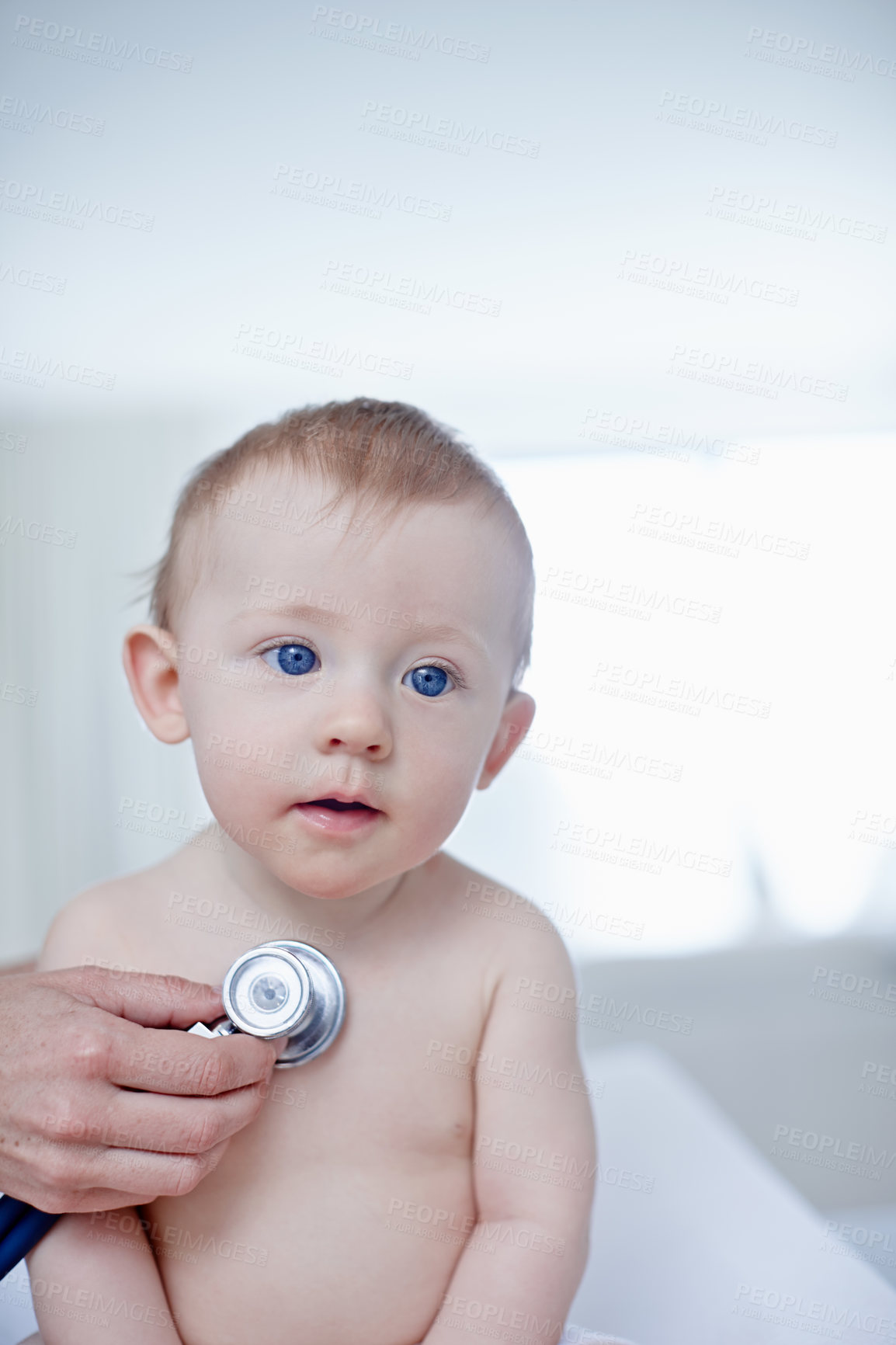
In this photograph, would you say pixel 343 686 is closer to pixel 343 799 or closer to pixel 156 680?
pixel 343 799

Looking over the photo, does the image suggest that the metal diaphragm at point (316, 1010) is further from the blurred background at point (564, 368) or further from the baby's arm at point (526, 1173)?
the blurred background at point (564, 368)

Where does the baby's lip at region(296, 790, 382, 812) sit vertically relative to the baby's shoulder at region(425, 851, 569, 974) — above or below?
above

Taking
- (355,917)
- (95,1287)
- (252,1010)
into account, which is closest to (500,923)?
(355,917)

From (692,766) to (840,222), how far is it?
0.58 m

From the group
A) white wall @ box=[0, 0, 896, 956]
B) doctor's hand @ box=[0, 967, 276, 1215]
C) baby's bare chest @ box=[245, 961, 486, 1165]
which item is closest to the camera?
doctor's hand @ box=[0, 967, 276, 1215]

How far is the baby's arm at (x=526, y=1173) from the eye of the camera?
0.63 metres

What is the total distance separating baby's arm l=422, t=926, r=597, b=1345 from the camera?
626 millimetres

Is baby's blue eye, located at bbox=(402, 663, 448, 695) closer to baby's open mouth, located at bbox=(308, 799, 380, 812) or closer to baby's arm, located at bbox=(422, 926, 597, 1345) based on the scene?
baby's open mouth, located at bbox=(308, 799, 380, 812)

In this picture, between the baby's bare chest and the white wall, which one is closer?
the baby's bare chest

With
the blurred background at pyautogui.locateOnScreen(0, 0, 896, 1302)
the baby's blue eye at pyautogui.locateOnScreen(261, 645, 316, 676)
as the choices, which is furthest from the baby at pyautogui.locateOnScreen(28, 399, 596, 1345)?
the blurred background at pyautogui.locateOnScreen(0, 0, 896, 1302)

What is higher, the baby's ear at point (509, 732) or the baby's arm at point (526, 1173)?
the baby's ear at point (509, 732)

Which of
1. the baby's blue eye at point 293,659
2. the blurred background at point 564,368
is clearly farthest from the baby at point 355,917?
the blurred background at point 564,368

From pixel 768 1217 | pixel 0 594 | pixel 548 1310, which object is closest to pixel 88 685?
pixel 0 594

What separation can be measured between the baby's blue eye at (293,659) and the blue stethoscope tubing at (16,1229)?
0.33m
